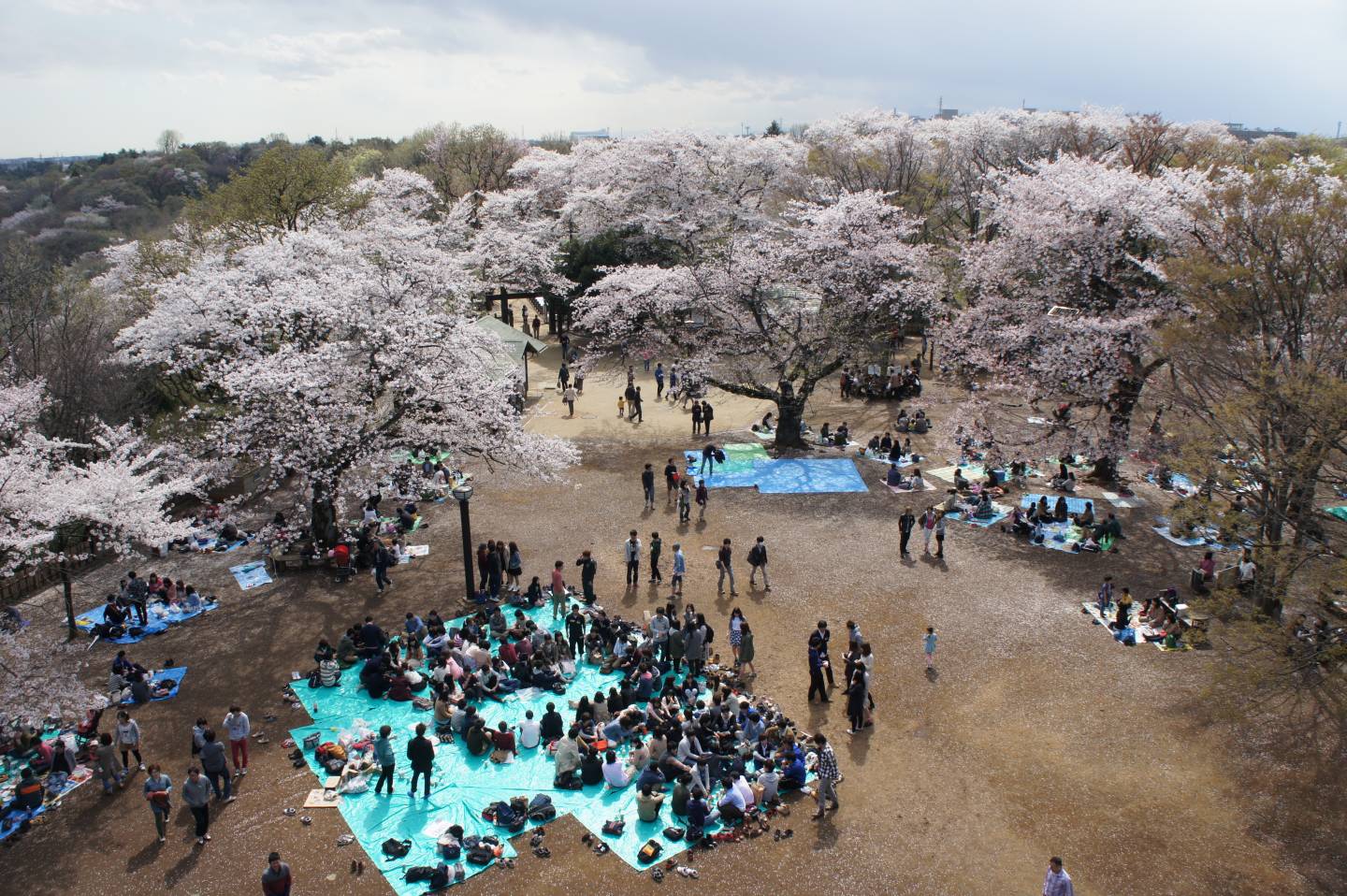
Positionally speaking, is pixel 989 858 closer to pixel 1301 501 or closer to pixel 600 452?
pixel 1301 501

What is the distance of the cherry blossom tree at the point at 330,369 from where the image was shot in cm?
1667

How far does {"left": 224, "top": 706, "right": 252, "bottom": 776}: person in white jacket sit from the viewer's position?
1180cm

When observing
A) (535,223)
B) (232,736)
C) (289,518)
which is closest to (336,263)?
(289,518)

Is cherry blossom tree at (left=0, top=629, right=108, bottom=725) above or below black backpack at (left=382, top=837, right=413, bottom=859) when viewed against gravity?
above

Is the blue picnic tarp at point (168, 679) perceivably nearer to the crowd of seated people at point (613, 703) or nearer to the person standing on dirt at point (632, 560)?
the crowd of seated people at point (613, 703)

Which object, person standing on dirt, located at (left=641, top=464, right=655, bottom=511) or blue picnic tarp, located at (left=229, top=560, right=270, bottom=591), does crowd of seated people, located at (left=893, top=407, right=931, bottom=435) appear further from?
blue picnic tarp, located at (left=229, top=560, right=270, bottom=591)

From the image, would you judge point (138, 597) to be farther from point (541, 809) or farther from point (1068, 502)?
point (1068, 502)

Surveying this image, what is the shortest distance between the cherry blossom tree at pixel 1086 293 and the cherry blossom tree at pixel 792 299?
3301 mm

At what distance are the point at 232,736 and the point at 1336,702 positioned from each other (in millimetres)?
17232

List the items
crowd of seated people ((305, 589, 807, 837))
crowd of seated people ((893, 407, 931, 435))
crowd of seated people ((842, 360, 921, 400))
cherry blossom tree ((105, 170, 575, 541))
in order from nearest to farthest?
crowd of seated people ((305, 589, 807, 837)), cherry blossom tree ((105, 170, 575, 541)), crowd of seated people ((893, 407, 931, 435)), crowd of seated people ((842, 360, 921, 400))

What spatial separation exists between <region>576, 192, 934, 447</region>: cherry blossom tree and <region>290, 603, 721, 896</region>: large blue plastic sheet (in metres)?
14.8

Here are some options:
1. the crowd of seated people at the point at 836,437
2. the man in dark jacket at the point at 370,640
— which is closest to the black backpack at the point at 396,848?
Answer: the man in dark jacket at the point at 370,640

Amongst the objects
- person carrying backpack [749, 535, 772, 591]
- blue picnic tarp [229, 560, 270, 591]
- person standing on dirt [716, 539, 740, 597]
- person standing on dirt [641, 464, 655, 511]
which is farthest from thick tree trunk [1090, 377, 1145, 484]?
blue picnic tarp [229, 560, 270, 591]

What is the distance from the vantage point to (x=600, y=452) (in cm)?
2561
